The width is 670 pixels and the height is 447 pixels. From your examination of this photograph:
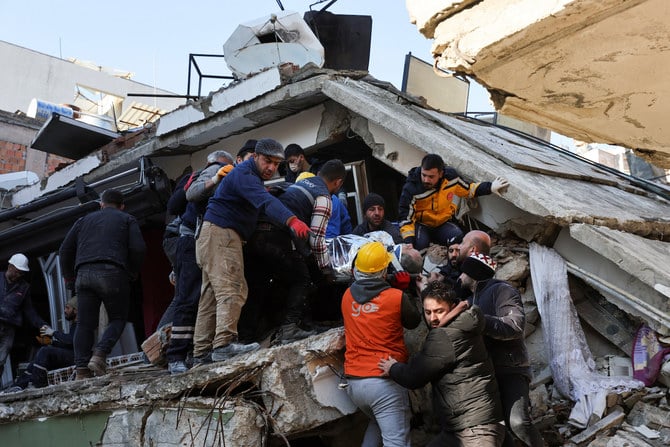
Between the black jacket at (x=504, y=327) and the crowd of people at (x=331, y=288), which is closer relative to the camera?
the crowd of people at (x=331, y=288)

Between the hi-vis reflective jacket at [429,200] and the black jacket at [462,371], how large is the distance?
6.83 ft

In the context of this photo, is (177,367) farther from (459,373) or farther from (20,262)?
(20,262)

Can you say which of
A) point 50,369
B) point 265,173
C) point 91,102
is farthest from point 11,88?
point 265,173

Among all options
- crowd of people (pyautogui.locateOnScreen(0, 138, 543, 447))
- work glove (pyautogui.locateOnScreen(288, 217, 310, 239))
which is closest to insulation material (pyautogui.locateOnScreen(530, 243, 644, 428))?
crowd of people (pyautogui.locateOnScreen(0, 138, 543, 447))

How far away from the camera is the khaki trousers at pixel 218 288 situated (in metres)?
5.41

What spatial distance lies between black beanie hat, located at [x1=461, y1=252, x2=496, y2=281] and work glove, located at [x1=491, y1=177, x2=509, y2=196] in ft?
3.65

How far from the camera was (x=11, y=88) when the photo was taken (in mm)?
23719

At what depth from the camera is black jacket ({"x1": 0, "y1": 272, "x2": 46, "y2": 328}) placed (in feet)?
27.9

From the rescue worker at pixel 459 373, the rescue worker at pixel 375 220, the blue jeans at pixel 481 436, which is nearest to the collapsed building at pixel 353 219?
the rescue worker at pixel 375 220

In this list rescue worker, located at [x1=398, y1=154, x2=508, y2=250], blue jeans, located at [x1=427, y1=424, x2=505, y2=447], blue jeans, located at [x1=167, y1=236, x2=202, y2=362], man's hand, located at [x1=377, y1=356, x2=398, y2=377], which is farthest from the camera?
rescue worker, located at [x1=398, y1=154, x2=508, y2=250]

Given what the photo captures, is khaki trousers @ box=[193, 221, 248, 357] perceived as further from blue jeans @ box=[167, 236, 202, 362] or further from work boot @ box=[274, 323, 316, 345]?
work boot @ box=[274, 323, 316, 345]

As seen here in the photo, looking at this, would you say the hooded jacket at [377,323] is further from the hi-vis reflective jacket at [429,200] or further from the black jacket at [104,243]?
the black jacket at [104,243]

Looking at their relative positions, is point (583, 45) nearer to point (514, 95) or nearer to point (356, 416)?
point (514, 95)

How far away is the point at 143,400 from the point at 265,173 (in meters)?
1.83
